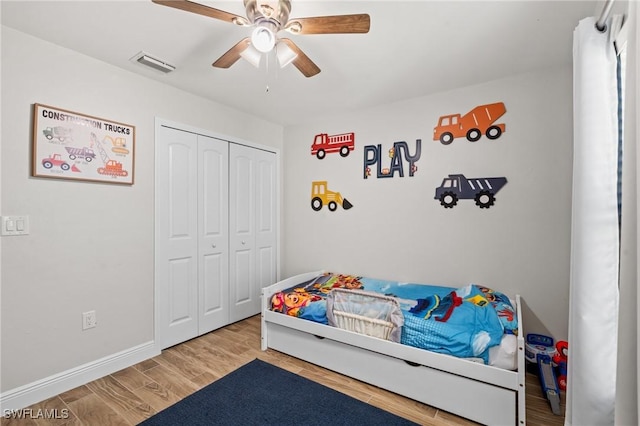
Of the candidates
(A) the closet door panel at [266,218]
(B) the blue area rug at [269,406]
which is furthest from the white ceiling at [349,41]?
(B) the blue area rug at [269,406]

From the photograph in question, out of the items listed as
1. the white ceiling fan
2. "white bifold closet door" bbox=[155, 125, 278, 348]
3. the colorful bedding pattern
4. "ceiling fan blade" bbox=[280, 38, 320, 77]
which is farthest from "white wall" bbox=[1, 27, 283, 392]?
"ceiling fan blade" bbox=[280, 38, 320, 77]

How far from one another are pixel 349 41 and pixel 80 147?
2135mm

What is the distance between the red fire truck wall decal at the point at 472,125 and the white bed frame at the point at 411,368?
1.50 meters

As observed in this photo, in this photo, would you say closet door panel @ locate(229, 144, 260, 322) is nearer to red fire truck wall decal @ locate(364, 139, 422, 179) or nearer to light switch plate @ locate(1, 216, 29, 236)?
red fire truck wall decal @ locate(364, 139, 422, 179)

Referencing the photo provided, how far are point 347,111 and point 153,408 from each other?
10.7 feet

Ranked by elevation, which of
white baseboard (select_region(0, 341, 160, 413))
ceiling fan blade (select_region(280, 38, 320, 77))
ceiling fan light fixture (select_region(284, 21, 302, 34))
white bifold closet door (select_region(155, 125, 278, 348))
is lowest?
white baseboard (select_region(0, 341, 160, 413))

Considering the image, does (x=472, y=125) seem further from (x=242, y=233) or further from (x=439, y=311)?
(x=242, y=233)

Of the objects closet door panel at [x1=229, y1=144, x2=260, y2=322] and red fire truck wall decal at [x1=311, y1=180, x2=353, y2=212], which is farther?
red fire truck wall decal at [x1=311, y1=180, x2=353, y2=212]

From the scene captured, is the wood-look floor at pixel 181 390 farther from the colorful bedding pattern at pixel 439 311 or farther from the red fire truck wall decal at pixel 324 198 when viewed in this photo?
the red fire truck wall decal at pixel 324 198

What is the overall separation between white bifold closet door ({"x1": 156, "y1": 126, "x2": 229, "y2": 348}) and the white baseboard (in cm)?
23

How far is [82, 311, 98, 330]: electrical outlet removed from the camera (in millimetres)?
2253

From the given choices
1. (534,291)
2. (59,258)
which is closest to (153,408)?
(59,258)

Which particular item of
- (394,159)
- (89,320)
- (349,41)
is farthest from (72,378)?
(394,159)

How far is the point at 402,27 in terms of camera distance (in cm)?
189
